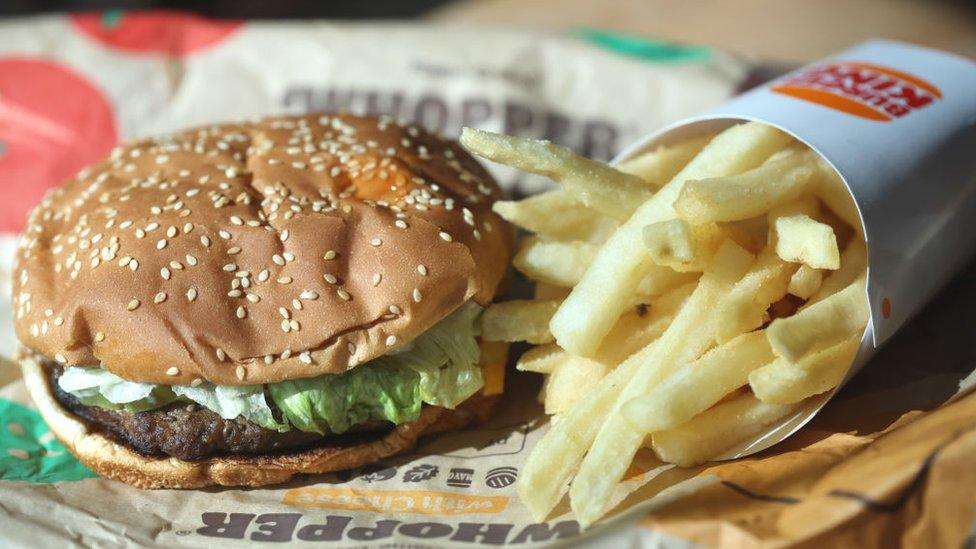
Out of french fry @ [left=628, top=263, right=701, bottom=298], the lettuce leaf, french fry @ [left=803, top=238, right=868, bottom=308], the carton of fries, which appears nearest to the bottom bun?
the lettuce leaf

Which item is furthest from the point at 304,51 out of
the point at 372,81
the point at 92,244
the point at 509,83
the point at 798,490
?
the point at 798,490

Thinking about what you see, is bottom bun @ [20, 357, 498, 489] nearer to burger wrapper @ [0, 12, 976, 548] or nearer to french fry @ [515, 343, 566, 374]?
burger wrapper @ [0, 12, 976, 548]

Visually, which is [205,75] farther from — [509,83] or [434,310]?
[434,310]

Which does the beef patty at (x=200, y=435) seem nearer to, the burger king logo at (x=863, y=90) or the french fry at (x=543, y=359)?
the french fry at (x=543, y=359)

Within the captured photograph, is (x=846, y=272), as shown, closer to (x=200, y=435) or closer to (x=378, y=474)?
(x=378, y=474)

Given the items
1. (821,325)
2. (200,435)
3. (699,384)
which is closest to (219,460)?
(200,435)

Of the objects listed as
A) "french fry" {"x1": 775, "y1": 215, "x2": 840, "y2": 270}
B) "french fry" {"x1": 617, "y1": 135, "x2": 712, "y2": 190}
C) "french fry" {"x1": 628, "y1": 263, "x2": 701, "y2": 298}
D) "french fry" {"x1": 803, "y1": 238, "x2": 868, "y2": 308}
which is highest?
"french fry" {"x1": 775, "y1": 215, "x2": 840, "y2": 270}
